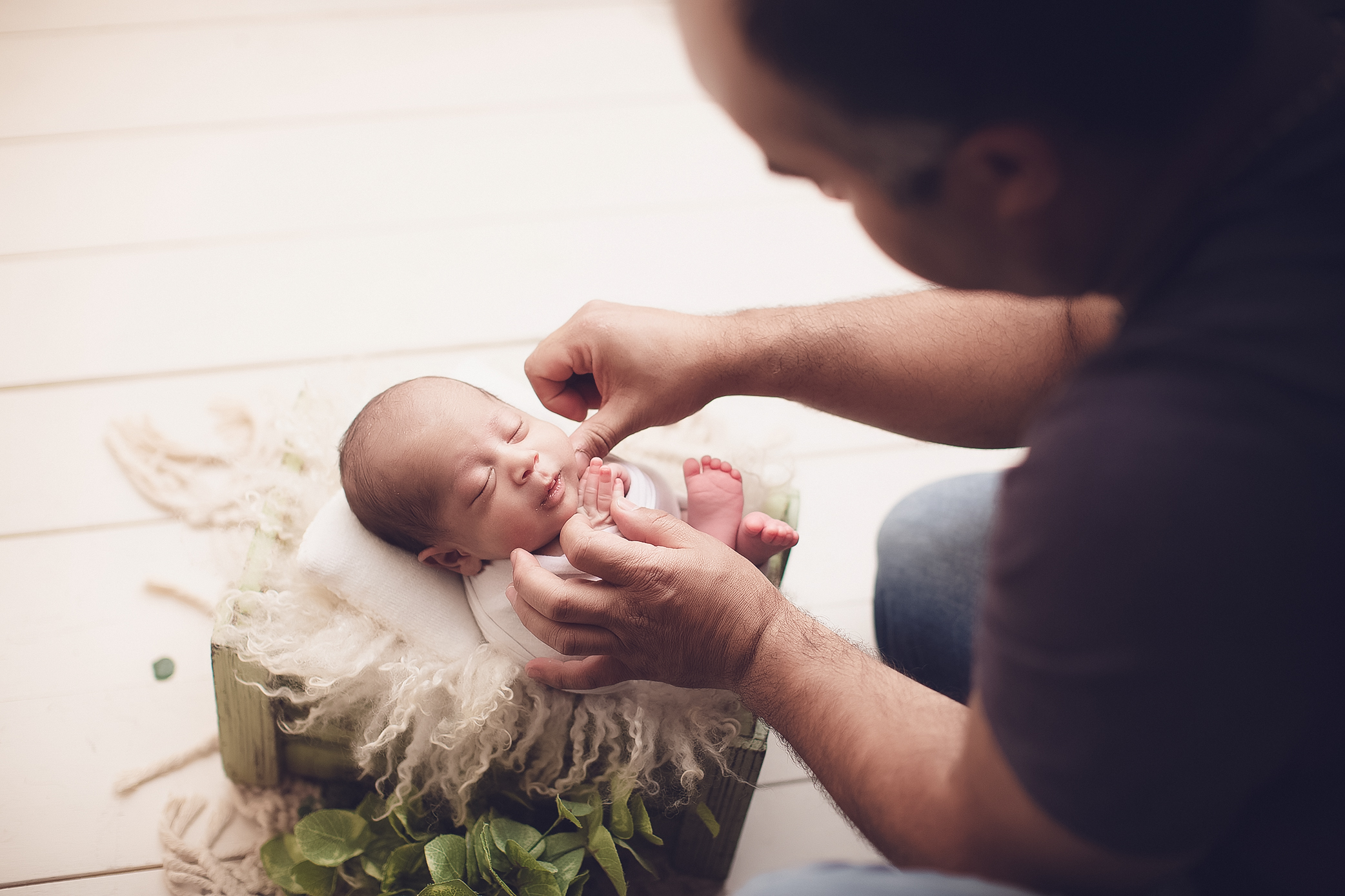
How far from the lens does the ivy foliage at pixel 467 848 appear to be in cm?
103

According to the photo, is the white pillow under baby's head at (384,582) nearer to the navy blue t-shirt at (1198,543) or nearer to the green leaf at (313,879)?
the green leaf at (313,879)

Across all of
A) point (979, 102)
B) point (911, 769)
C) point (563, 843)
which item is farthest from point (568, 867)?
point (979, 102)

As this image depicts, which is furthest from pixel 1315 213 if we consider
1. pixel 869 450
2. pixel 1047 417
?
pixel 869 450

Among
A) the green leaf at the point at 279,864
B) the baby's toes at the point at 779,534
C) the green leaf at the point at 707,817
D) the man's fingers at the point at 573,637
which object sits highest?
the baby's toes at the point at 779,534

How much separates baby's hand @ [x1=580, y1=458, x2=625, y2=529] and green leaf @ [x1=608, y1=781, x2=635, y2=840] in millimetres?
275

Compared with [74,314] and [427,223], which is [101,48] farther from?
[427,223]

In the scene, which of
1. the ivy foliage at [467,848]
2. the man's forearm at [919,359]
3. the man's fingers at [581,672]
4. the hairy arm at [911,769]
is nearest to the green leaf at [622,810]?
the ivy foliage at [467,848]

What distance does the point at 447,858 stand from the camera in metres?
1.05

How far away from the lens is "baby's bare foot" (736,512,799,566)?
1.07 metres

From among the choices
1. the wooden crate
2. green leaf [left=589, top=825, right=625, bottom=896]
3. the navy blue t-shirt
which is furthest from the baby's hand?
the navy blue t-shirt

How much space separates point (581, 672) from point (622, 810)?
0.17 meters

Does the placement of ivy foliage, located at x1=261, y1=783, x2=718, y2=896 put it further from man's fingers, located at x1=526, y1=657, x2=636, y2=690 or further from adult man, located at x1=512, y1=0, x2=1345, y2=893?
adult man, located at x1=512, y1=0, x2=1345, y2=893

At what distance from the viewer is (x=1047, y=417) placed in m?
0.62

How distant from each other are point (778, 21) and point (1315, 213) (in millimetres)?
331
